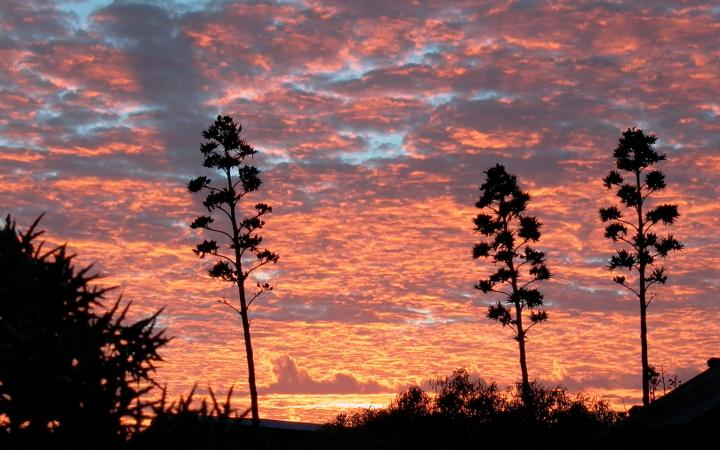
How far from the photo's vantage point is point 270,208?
139 feet

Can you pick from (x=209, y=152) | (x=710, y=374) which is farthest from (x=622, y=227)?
(x=710, y=374)

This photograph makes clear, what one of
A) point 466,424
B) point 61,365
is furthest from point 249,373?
A: point 61,365

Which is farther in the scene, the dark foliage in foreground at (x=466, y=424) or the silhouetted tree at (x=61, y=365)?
the dark foliage in foreground at (x=466, y=424)

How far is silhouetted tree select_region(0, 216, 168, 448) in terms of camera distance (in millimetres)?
10008

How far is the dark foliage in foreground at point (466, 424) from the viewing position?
2691 centimetres

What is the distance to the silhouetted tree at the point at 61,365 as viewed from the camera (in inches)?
394

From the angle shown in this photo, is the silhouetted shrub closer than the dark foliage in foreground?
Yes

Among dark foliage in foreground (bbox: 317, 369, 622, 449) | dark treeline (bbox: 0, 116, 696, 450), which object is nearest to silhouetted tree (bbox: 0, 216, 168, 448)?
dark treeline (bbox: 0, 116, 696, 450)

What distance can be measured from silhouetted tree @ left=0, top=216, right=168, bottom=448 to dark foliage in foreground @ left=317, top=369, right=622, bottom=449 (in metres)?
16.3

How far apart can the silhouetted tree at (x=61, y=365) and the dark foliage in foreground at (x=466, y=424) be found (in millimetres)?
16287

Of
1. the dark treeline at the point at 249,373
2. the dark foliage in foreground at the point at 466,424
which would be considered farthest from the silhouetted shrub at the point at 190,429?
the dark foliage in foreground at the point at 466,424

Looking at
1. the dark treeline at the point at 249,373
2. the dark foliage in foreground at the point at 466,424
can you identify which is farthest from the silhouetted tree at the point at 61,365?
the dark foliage in foreground at the point at 466,424

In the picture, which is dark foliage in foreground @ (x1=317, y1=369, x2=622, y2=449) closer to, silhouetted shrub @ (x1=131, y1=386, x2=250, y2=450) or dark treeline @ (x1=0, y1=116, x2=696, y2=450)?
dark treeline @ (x1=0, y1=116, x2=696, y2=450)

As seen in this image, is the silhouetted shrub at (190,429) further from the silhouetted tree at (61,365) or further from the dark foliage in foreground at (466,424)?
the dark foliage in foreground at (466,424)
